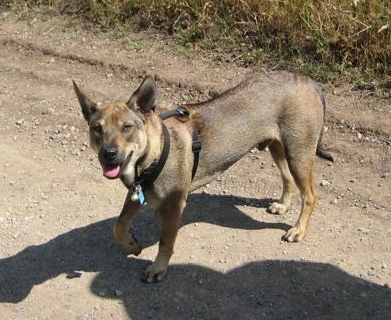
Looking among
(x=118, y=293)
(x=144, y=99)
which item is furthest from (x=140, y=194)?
(x=118, y=293)

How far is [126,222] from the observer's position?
15.8 ft

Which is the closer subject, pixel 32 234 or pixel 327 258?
pixel 327 258

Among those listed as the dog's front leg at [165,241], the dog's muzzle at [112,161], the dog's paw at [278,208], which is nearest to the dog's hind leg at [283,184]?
the dog's paw at [278,208]

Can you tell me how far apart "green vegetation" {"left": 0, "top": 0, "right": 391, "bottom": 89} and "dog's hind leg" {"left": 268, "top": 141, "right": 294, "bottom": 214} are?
157 cm

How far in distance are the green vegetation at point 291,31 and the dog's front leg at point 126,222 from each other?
278 cm

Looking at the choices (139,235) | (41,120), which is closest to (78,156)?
(41,120)

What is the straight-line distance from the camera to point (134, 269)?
16.4ft

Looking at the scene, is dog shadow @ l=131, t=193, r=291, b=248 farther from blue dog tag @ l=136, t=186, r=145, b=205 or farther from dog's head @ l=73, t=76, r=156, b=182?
dog's head @ l=73, t=76, r=156, b=182

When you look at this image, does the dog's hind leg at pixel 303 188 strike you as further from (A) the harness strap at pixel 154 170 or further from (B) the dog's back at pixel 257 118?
(A) the harness strap at pixel 154 170

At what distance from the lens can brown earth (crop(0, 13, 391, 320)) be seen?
4.66 m

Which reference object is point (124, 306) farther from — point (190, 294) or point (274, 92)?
point (274, 92)

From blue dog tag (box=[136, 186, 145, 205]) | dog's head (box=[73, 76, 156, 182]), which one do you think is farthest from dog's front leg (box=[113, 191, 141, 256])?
dog's head (box=[73, 76, 156, 182])

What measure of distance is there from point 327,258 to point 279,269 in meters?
0.39

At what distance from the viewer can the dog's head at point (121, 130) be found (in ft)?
13.5
